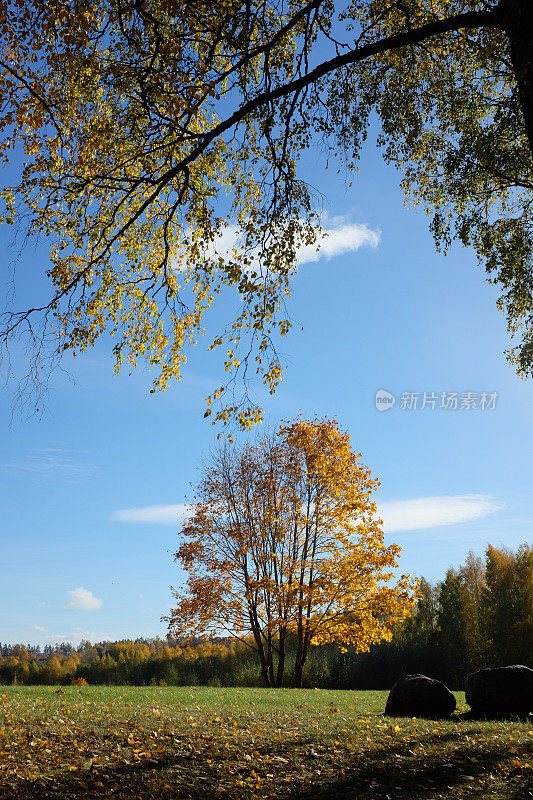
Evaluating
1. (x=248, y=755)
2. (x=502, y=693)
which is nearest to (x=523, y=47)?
(x=248, y=755)

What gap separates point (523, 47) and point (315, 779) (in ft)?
29.7

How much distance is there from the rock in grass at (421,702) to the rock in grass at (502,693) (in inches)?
24.1

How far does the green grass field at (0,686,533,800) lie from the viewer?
6227 millimetres

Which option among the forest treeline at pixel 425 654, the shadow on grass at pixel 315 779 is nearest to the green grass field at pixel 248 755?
the shadow on grass at pixel 315 779

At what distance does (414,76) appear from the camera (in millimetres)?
11523

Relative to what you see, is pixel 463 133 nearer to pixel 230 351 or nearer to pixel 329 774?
pixel 230 351

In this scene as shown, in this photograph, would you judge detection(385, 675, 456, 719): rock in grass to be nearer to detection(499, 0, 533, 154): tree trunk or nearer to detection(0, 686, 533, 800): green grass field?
detection(0, 686, 533, 800): green grass field

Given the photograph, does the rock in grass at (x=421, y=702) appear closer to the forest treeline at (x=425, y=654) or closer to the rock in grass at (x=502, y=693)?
the rock in grass at (x=502, y=693)

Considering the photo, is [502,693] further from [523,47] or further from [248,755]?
[523,47]

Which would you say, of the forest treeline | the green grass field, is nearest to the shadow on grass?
the green grass field

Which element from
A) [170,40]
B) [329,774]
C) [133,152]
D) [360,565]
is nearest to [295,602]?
[360,565]

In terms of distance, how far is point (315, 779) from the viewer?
21.7 feet

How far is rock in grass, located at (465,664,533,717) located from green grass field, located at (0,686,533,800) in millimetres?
1494

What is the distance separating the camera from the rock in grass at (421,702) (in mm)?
12656
